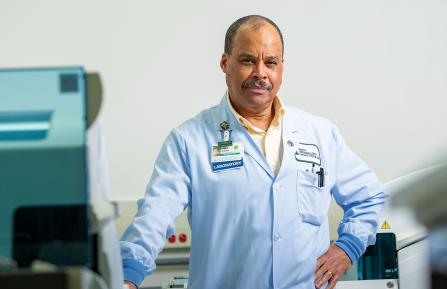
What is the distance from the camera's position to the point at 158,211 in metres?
1.89

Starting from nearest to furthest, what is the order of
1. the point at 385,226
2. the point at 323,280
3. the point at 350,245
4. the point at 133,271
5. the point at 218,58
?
the point at 133,271, the point at 323,280, the point at 350,245, the point at 385,226, the point at 218,58

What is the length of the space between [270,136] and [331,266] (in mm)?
442

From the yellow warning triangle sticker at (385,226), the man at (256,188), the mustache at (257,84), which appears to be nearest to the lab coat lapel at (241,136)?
the man at (256,188)

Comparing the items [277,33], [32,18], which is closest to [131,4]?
[32,18]

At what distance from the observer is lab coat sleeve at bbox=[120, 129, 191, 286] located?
5.58 ft

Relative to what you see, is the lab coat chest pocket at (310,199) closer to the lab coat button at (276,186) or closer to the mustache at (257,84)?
the lab coat button at (276,186)

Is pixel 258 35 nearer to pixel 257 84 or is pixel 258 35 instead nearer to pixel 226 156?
pixel 257 84

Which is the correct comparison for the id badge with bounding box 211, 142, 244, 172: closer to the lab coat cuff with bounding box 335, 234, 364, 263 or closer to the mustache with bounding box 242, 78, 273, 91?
the mustache with bounding box 242, 78, 273, 91

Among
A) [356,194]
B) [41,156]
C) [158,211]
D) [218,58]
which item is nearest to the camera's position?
[41,156]

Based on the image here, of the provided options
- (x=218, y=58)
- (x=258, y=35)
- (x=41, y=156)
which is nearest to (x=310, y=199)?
(x=258, y=35)

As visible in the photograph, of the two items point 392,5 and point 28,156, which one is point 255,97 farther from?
point 392,5

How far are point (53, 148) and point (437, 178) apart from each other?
2.23ft

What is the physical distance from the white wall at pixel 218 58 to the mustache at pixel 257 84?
1.11 meters

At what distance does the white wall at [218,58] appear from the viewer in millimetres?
3230
